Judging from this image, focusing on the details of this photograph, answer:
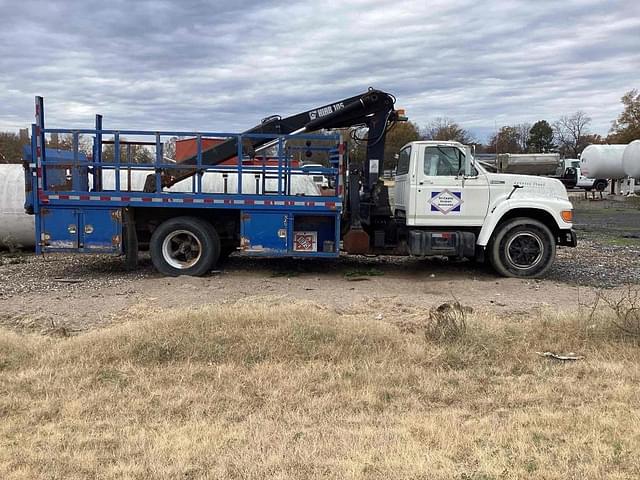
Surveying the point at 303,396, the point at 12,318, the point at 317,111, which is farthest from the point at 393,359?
the point at 317,111

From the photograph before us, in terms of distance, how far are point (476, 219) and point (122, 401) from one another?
7839 mm

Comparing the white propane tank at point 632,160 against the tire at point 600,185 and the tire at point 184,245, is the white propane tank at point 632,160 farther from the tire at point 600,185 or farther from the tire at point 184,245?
the tire at point 184,245

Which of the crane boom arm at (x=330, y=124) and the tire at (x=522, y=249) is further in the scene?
the crane boom arm at (x=330, y=124)

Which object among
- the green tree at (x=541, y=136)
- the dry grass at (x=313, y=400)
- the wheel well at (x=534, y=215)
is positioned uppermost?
the green tree at (x=541, y=136)

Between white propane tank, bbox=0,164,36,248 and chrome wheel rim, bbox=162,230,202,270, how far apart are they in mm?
4755

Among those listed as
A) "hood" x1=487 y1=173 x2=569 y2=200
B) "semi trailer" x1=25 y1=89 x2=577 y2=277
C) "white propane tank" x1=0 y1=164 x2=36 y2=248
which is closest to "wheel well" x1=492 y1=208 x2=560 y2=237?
"semi trailer" x1=25 y1=89 x2=577 y2=277

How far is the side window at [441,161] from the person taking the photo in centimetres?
1114

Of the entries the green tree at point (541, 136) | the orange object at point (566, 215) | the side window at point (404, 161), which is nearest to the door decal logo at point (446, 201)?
the side window at point (404, 161)

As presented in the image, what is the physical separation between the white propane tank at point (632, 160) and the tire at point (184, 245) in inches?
1281

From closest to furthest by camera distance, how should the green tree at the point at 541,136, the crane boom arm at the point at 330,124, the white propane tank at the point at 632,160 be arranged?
the crane boom arm at the point at 330,124 → the white propane tank at the point at 632,160 → the green tree at the point at 541,136

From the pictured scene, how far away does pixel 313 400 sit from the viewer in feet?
16.0

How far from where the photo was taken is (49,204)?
1089 cm

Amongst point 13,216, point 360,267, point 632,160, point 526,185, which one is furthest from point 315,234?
point 632,160

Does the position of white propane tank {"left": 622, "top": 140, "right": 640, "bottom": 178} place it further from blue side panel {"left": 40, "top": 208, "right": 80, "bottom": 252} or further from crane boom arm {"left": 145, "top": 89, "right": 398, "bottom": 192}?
blue side panel {"left": 40, "top": 208, "right": 80, "bottom": 252}
